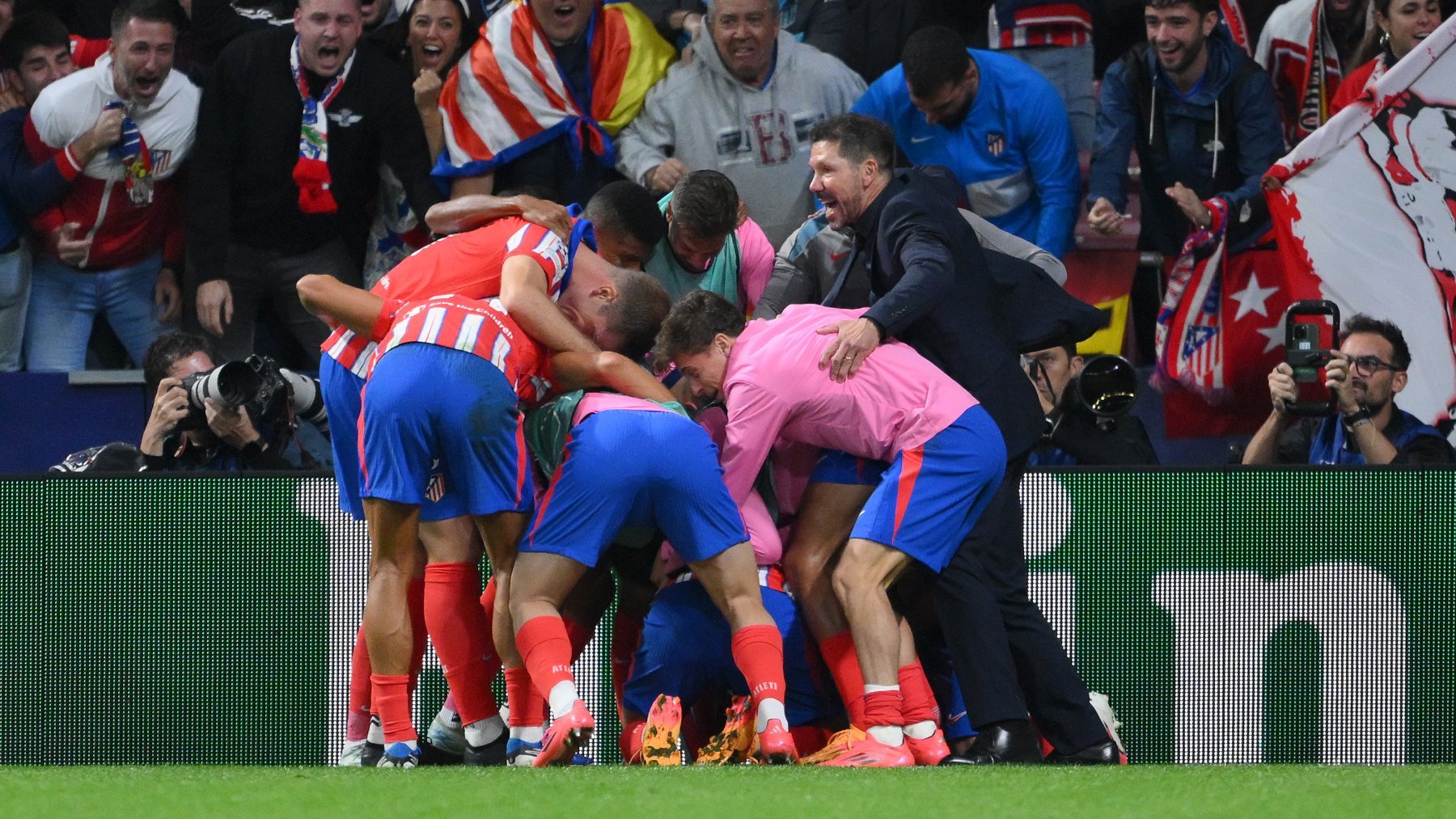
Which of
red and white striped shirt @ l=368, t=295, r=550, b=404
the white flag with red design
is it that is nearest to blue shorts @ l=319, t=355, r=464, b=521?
red and white striped shirt @ l=368, t=295, r=550, b=404

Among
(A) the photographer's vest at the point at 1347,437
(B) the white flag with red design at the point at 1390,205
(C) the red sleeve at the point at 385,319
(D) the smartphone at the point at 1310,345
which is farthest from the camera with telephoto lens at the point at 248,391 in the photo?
(B) the white flag with red design at the point at 1390,205

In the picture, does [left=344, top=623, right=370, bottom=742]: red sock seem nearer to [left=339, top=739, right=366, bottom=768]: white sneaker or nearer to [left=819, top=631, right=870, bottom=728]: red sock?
[left=339, top=739, right=366, bottom=768]: white sneaker

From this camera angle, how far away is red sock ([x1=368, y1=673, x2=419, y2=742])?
542cm

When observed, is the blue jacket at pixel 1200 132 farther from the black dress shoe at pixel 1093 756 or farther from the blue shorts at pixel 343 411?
the blue shorts at pixel 343 411

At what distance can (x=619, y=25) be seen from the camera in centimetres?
804

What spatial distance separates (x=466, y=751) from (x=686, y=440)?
1.20 m

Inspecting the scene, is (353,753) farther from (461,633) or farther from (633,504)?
(633,504)

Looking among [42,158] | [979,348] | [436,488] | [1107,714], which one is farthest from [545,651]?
[42,158]

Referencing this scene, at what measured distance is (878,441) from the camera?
5.55 metres

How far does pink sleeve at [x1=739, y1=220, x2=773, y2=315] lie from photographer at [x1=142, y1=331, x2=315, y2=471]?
1.70m

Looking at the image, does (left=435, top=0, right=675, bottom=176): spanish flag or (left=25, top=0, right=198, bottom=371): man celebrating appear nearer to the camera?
(left=435, top=0, right=675, bottom=176): spanish flag

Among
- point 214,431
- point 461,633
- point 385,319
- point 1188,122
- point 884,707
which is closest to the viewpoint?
point 884,707

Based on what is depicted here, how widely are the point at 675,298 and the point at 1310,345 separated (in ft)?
7.42

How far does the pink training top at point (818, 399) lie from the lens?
215 inches
